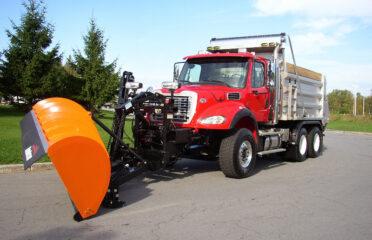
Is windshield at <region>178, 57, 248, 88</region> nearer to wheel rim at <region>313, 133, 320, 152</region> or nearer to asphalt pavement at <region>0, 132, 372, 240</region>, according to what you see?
asphalt pavement at <region>0, 132, 372, 240</region>

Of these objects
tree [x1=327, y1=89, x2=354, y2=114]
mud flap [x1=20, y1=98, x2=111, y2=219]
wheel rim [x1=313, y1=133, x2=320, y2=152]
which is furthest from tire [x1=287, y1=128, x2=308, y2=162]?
tree [x1=327, y1=89, x2=354, y2=114]

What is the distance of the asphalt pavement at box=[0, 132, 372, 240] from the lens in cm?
409

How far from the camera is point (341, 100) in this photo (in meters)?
111

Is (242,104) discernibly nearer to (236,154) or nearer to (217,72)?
(217,72)

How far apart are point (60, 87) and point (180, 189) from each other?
21.6 m

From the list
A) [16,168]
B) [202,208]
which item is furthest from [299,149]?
[16,168]

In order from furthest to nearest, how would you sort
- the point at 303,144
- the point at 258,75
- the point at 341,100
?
the point at 341,100 < the point at 303,144 < the point at 258,75

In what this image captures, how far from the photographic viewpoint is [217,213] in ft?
15.8

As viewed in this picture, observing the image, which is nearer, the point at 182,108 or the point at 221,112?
the point at 221,112

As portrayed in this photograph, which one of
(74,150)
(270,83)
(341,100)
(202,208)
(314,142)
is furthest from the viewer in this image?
(341,100)

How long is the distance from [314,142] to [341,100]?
363 ft

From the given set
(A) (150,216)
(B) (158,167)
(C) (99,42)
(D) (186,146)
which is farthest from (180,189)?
(C) (99,42)

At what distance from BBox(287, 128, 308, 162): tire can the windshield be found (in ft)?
11.4

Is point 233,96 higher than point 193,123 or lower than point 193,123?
higher
